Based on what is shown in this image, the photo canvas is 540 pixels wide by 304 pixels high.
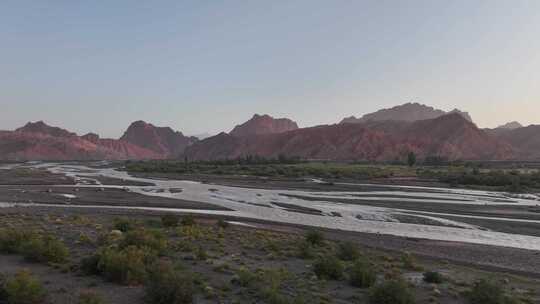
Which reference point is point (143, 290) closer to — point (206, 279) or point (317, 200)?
point (206, 279)

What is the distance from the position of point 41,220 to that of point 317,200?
23.4m

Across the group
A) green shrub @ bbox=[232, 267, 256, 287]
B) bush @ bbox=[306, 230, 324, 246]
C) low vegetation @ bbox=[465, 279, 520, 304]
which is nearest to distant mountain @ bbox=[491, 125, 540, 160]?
bush @ bbox=[306, 230, 324, 246]

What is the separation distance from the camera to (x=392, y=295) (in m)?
9.99

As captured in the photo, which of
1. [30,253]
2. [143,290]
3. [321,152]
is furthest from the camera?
[321,152]

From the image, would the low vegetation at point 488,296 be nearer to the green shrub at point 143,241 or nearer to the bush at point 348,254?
the bush at point 348,254

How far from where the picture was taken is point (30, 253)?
12633 millimetres

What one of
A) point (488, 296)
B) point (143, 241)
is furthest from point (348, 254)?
point (143, 241)

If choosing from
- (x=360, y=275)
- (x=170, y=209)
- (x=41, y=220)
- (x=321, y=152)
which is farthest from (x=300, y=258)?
(x=321, y=152)

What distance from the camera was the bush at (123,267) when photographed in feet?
35.4

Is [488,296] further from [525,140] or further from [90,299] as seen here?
[525,140]

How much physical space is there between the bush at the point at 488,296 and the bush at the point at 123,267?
809 cm

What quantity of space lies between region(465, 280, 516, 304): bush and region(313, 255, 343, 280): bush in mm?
3383

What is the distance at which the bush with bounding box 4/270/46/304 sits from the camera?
8.64 metres

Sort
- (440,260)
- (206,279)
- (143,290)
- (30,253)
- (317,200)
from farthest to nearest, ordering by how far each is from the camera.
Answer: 1. (317,200)
2. (440,260)
3. (30,253)
4. (206,279)
5. (143,290)
